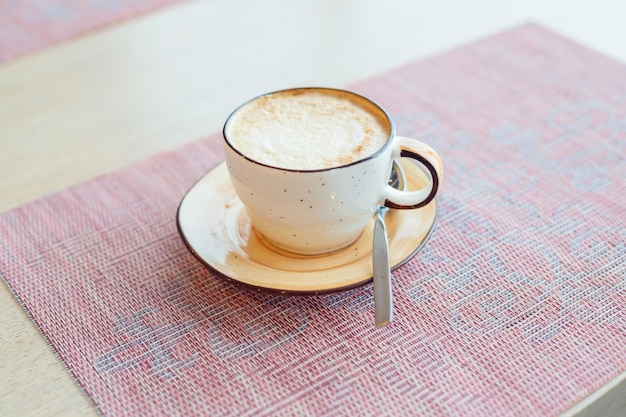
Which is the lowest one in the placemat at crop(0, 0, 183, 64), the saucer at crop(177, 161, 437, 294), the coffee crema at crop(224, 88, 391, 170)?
the placemat at crop(0, 0, 183, 64)

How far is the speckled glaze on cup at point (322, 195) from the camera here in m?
0.57

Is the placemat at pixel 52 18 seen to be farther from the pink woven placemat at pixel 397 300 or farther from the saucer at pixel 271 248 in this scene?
the saucer at pixel 271 248

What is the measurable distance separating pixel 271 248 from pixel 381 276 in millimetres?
107

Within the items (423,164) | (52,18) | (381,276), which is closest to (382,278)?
(381,276)

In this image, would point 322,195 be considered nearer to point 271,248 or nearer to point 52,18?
point 271,248

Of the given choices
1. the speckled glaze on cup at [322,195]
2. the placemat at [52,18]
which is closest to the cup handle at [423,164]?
the speckled glaze on cup at [322,195]

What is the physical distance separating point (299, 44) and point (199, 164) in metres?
0.34

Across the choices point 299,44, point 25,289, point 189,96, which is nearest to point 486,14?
point 299,44

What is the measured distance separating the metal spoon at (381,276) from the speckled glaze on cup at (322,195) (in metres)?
0.02

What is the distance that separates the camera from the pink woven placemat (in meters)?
0.53

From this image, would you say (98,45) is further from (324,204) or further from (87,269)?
(324,204)

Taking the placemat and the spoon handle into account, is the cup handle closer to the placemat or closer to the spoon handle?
the spoon handle

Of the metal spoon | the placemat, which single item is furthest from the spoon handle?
the placemat

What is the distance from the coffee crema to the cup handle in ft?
0.06
